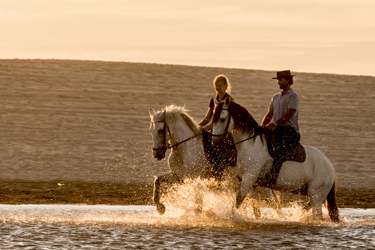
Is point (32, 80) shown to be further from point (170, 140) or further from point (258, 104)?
point (170, 140)

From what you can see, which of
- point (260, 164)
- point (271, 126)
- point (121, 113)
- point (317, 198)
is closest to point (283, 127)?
point (271, 126)

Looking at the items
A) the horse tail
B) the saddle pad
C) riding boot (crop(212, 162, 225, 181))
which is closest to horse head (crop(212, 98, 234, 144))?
riding boot (crop(212, 162, 225, 181))

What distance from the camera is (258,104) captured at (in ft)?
117

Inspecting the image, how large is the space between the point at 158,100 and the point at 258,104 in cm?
410

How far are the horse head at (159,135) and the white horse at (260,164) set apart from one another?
0.96 meters

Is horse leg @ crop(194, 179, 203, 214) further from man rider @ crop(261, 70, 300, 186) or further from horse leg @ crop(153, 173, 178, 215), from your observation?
man rider @ crop(261, 70, 300, 186)

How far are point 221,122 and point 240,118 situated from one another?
0.34m

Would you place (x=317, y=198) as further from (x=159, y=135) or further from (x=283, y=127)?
(x=159, y=135)

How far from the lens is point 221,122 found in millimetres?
12586

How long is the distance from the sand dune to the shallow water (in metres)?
9.10

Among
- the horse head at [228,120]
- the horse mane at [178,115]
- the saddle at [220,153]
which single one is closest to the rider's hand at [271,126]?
the horse head at [228,120]

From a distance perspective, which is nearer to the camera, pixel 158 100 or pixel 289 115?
pixel 289 115

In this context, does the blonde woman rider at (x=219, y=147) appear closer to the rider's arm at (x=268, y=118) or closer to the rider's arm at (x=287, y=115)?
the rider's arm at (x=268, y=118)

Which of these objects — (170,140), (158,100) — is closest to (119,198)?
(170,140)
